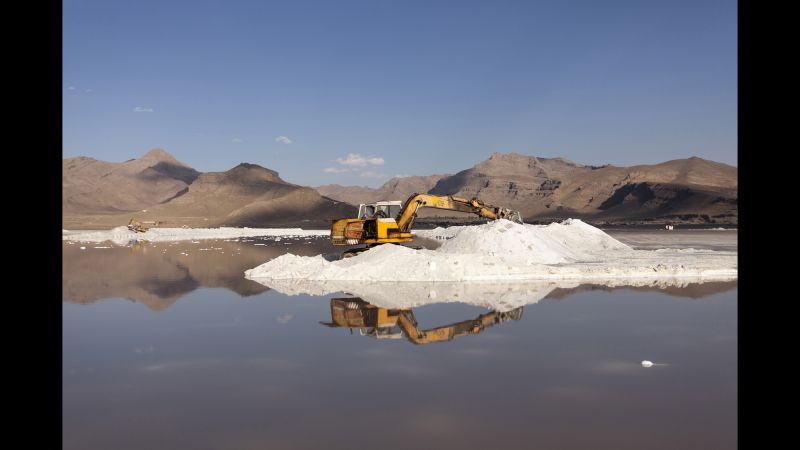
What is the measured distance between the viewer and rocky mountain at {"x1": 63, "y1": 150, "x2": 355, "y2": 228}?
9900cm

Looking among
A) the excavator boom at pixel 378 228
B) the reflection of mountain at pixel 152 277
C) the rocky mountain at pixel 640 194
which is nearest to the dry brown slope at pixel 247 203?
the rocky mountain at pixel 640 194

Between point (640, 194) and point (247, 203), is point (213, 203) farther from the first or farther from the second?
point (640, 194)

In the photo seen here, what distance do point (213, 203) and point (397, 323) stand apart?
114149mm

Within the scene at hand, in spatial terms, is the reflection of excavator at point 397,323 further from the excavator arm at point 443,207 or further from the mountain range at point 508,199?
the mountain range at point 508,199

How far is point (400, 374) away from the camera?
6.74 metres

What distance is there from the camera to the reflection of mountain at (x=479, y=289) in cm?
1223

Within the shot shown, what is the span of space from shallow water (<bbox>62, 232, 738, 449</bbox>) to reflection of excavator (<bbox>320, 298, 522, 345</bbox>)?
1.7 inches

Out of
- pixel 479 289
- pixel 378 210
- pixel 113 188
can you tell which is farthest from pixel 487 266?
pixel 113 188

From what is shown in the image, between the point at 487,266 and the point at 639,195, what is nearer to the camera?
the point at 487,266

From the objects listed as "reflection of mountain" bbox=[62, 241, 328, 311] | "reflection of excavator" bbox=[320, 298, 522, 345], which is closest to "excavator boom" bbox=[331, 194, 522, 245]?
"reflection of mountain" bbox=[62, 241, 328, 311]

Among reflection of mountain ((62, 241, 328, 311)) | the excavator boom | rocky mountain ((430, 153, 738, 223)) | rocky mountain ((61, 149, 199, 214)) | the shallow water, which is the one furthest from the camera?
rocky mountain ((61, 149, 199, 214))

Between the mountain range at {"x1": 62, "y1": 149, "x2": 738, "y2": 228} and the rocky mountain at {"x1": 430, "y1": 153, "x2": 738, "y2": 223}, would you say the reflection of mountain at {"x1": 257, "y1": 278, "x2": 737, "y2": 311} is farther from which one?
the rocky mountain at {"x1": 430, "y1": 153, "x2": 738, "y2": 223}

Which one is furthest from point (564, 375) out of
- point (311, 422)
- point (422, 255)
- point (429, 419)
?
point (422, 255)
